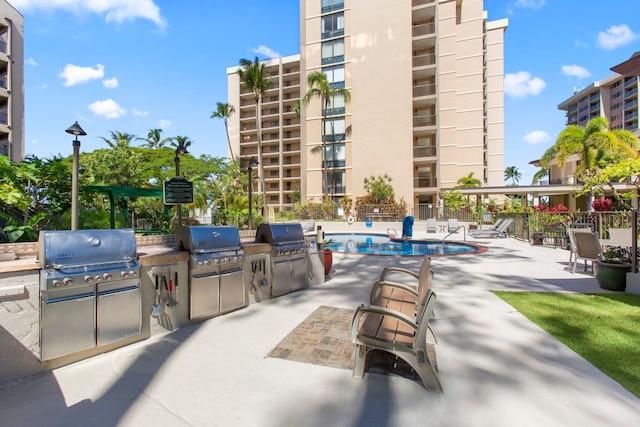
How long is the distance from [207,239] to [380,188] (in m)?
28.9

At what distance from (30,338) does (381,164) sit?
33182 mm

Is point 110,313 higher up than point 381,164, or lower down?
lower down

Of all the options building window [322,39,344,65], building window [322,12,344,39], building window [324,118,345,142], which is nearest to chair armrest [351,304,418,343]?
building window [324,118,345,142]

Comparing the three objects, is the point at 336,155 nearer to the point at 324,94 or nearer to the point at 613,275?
the point at 324,94

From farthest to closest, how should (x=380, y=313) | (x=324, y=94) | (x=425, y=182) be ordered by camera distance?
(x=425, y=182) < (x=324, y=94) < (x=380, y=313)

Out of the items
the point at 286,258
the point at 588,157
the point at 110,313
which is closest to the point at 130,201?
the point at 286,258

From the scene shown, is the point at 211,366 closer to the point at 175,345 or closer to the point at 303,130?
the point at 175,345

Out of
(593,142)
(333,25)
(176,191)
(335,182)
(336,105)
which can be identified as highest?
(333,25)

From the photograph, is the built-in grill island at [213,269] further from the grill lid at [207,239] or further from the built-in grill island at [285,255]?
the built-in grill island at [285,255]

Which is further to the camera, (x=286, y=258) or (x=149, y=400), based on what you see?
(x=286, y=258)

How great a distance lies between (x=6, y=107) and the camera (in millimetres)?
26281

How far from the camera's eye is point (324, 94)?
3359cm

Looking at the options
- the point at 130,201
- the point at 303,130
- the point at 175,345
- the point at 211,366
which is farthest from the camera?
the point at 303,130

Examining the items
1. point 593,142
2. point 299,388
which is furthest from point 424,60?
point 299,388
